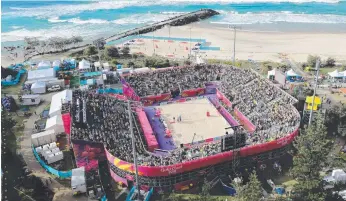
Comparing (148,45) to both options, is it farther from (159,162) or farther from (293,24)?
(159,162)

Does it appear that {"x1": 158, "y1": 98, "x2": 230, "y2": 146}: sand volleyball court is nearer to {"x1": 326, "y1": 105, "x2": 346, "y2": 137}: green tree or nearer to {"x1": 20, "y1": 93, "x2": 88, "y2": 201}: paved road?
{"x1": 326, "y1": 105, "x2": 346, "y2": 137}: green tree

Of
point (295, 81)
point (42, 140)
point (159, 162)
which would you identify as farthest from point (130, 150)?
point (295, 81)

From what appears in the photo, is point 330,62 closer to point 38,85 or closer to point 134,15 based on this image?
point 38,85

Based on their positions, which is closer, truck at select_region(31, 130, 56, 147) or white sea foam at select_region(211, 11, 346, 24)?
truck at select_region(31, 130, 56, 147)

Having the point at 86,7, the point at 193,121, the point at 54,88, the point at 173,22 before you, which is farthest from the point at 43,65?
the point at 86,7

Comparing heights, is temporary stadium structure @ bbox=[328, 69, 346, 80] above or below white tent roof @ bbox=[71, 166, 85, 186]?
above

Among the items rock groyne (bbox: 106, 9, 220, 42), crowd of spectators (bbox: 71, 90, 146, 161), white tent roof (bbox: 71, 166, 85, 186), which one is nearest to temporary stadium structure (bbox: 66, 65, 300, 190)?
crowd of spectators (bbox: 71, 90, 146, 161)

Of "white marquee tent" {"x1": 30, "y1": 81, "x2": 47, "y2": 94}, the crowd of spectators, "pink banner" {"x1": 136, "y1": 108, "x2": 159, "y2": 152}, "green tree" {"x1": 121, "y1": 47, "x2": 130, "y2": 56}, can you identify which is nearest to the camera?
the crowd of spectators
